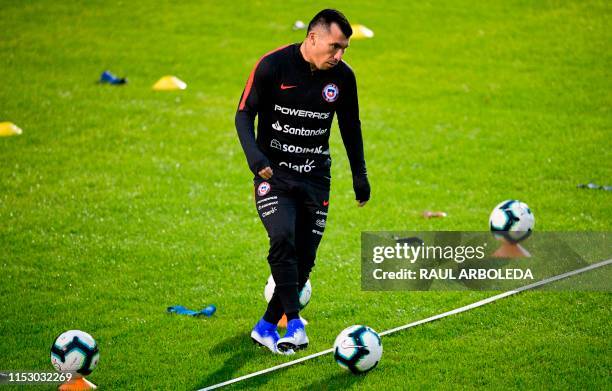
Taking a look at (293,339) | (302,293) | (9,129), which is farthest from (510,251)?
(9,129)

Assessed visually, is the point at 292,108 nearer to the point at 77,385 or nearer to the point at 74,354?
the point at 74,354

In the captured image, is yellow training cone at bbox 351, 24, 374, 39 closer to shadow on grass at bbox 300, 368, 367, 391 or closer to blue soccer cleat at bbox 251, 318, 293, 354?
blue soccer cleat at bbox 251, 318, 293, 354

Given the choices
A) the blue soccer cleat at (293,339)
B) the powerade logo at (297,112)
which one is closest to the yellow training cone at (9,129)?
the powerade logo at (297,112)

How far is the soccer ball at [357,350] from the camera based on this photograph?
7469mm

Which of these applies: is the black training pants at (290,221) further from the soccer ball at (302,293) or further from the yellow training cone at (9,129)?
the yellow training cone at (9,129)

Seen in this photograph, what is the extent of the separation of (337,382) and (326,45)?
2906 millimetres

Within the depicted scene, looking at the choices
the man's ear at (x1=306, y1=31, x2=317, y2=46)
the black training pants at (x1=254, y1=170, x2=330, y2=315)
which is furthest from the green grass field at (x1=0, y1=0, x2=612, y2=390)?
the man's ear at (x1=306, y1=31, x2=317, y2=46)

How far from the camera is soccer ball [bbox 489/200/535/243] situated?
1048 centimetres

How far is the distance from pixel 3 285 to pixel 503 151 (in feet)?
27.3

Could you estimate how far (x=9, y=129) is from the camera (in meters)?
15.2

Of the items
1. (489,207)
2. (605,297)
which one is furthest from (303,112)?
(489,207)

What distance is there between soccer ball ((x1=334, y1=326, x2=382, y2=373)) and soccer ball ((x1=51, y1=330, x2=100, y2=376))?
2.07 metres

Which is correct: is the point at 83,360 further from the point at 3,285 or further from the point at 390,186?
the point at 390,186

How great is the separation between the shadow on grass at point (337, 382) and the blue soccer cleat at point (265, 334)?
2.64 feet
